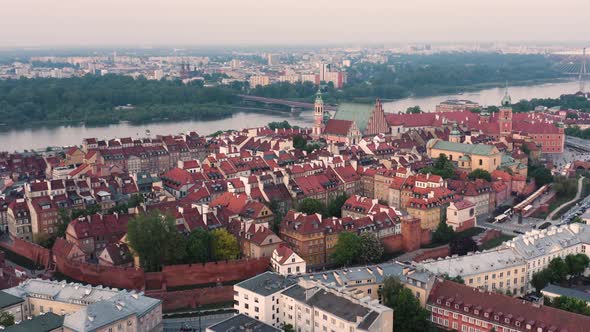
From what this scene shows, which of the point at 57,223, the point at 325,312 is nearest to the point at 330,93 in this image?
the point at 57,223

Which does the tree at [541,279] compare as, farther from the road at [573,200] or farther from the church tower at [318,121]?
the church tower at [318,121]

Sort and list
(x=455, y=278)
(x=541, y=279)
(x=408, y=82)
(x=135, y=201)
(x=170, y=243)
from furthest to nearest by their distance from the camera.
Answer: (x=408, y=82) → (x=135, y=201) → (x=170, y=243) → (x=541, y=279) → (x=455, y=278)

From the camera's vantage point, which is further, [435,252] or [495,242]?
[495,242]

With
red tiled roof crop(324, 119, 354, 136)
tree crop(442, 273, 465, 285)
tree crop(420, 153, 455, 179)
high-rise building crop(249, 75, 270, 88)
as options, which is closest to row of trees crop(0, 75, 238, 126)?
high-rise building crop(249, 75, 270, 88)

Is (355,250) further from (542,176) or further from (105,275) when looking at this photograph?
(542,176)

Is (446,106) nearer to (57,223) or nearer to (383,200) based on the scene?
(383,200)

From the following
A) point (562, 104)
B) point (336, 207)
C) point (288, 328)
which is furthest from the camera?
point (562, 104)

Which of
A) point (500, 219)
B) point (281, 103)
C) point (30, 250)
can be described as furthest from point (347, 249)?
point (281, 103)

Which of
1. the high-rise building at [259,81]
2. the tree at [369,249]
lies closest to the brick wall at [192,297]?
the tree at [369,249]
